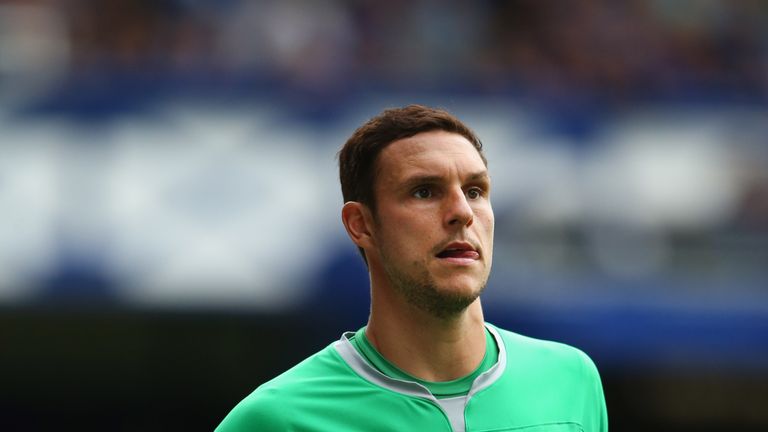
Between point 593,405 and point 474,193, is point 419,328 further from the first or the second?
point 593,405

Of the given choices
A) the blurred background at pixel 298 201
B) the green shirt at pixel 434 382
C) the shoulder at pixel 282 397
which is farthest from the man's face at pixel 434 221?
the blurred background at pixel 298 201

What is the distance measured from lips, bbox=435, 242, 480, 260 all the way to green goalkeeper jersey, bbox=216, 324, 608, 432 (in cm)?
38

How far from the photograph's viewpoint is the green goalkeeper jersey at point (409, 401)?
3293 millimetres

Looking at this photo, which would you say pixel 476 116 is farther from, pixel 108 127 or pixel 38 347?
pixel 38 347

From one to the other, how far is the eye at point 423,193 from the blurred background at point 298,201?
190 inches

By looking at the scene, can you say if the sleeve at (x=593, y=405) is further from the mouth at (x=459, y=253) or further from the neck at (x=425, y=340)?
the mouth at (x=459, y=253)

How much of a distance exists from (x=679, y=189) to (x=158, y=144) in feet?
12.2

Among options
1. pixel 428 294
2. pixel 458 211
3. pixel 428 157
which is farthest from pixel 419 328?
pixel 428 157

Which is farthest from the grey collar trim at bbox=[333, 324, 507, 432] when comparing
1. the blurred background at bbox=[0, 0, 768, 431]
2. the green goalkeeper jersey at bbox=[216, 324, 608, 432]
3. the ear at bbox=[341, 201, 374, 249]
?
the blurred background at bbox=[0, 0, 768, 431]

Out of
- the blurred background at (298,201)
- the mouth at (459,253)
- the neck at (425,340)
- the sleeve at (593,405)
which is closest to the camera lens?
the mouth at (459,253)

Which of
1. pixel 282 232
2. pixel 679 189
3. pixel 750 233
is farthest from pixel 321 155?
pixel 750 233

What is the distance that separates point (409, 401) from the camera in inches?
131

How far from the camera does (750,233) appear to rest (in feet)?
28.3

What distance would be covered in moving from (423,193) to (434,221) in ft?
0.36
